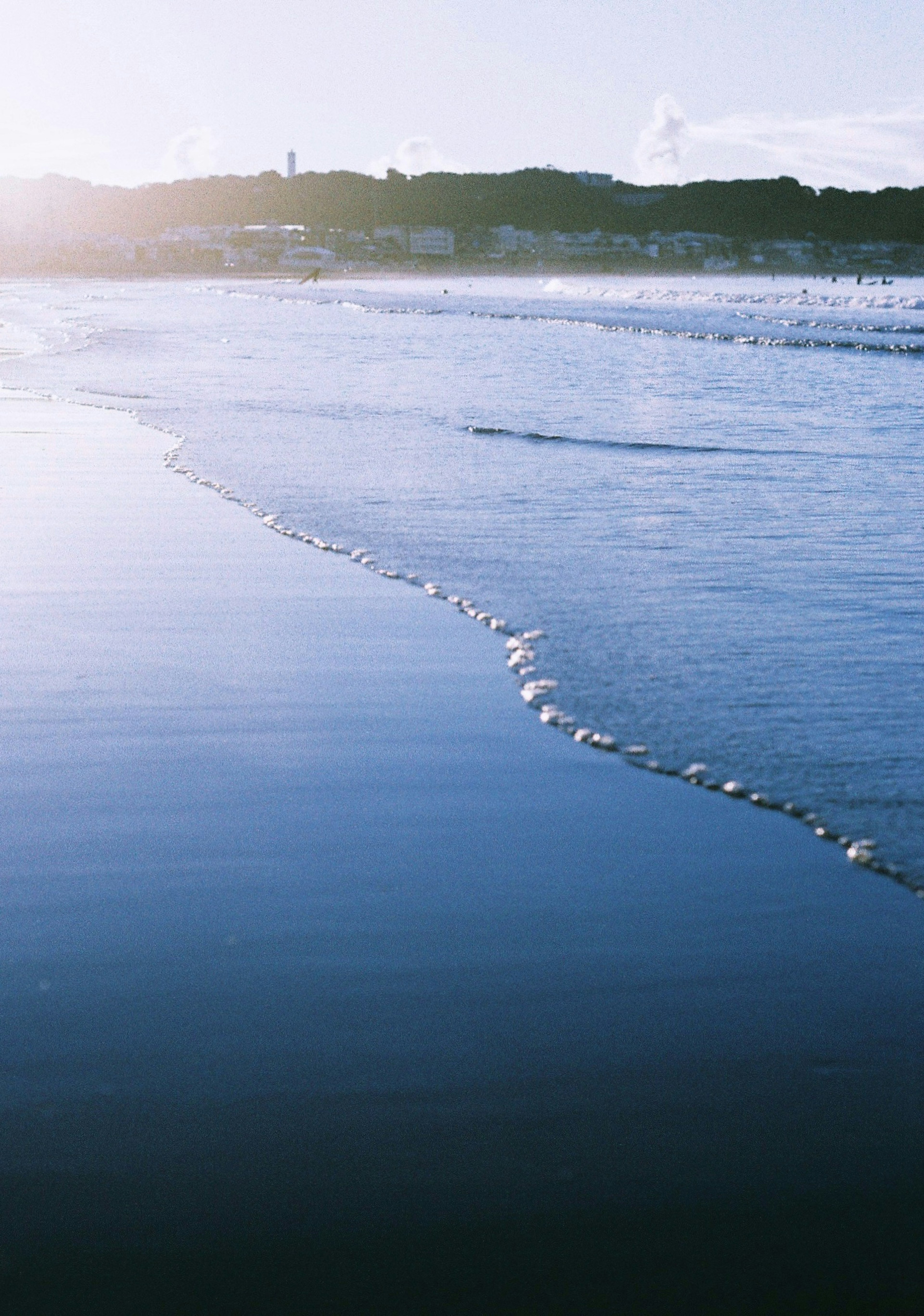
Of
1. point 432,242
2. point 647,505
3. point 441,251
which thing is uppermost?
point 432,242

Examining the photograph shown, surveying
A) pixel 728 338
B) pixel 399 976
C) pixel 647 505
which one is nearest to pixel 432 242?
pixel 728 338

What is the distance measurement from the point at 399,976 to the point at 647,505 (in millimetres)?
7692

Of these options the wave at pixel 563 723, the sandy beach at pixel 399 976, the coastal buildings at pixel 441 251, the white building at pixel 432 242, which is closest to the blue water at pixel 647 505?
the wave at pixel 563 723

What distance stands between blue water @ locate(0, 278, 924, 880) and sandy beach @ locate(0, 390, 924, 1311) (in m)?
0.56

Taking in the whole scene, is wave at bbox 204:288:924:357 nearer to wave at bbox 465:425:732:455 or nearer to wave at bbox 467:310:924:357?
wave at bbox 467:310:924:357

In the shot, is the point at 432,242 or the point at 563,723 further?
the point at 432,242

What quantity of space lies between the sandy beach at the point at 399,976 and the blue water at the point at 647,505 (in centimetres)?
56

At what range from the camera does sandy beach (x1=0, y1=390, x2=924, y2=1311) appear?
9.37ft

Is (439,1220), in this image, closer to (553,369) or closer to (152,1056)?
(152,1056)

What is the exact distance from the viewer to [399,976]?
12.0 ft

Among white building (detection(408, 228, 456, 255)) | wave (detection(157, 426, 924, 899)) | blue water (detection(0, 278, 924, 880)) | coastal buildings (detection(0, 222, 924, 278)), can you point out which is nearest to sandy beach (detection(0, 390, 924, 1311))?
wave (detection(157, 426, 924, 899))

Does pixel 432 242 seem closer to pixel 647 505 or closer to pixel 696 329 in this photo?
pixel 696 329

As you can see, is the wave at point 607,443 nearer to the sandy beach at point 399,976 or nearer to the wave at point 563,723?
the wave at point 563,723

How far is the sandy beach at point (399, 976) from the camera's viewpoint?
286 centimetres
